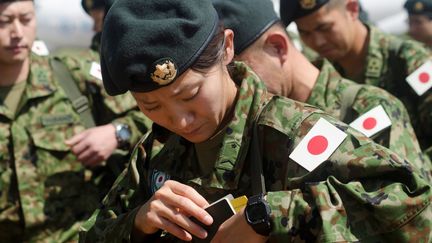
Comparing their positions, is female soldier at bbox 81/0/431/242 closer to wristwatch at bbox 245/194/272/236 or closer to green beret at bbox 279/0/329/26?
wristwatch at bbox 245/194/272/236

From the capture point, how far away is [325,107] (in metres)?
3.15

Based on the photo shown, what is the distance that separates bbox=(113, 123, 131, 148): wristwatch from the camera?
4.04 m

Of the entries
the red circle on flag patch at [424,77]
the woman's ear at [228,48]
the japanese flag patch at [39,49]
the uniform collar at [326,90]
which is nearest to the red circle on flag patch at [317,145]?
the woman's ear at [228,48]

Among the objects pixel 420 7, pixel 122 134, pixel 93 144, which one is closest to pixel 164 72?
pixel 93 144

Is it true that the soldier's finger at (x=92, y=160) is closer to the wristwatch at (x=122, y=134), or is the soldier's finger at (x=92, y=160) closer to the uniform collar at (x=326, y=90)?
the wristwatch at (x=122, y=134)

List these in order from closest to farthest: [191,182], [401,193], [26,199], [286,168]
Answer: [401,193]
[286,168]
[191,182]
[26,199]

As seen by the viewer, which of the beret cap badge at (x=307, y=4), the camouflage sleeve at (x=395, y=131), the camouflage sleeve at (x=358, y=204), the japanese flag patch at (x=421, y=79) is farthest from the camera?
the japanese flag patch at (x=421, y=79)

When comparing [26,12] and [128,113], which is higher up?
[26,12]

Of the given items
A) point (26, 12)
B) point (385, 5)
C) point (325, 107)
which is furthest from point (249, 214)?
point (385, 5)

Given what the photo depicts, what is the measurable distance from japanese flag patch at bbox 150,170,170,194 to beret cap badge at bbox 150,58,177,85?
1.32 ft

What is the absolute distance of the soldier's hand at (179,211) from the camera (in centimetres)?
198

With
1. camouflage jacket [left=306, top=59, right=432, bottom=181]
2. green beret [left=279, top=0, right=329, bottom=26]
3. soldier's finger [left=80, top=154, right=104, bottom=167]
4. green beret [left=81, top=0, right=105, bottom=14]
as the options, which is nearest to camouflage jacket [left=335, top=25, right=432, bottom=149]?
green beret [left=279, top=0, right=329, bottom=26]

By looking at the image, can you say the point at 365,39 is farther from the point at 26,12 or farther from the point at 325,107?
the point at 26,12

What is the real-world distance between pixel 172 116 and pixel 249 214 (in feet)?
1.21
